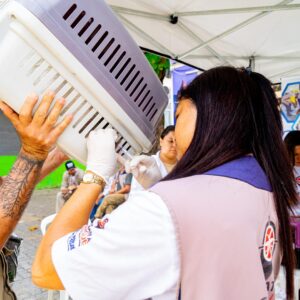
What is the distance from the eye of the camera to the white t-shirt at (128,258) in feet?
2.02

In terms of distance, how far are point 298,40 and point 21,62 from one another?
3487mm

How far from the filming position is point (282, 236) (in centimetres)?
88

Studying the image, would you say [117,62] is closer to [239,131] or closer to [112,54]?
[112,54]

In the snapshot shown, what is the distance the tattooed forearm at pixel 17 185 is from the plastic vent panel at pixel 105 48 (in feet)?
1.14

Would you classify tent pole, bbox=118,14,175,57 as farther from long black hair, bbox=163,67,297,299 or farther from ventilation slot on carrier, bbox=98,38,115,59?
long black hair, bbox=163,67,297,299

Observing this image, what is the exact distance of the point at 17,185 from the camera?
99cm

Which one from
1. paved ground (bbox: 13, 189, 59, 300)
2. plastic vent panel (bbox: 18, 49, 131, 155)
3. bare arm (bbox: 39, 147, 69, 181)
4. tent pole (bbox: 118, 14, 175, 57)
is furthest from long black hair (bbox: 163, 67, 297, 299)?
paved ground (bbox: 13, 189, 59, 300)

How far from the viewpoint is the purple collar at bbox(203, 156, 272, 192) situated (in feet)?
2.39

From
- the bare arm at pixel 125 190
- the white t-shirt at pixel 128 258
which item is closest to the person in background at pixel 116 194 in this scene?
the bare arm at pixel 125 190

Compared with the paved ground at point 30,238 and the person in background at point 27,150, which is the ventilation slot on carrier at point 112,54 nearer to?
the person in background at point 27,150

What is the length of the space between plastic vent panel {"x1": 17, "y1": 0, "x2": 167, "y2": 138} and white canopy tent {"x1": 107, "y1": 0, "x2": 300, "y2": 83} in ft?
6.38

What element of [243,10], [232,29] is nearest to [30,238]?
[232,29]

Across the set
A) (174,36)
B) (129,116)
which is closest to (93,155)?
(129,116)

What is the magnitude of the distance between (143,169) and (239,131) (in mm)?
512
